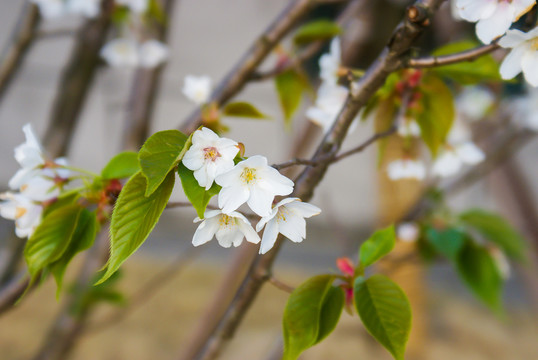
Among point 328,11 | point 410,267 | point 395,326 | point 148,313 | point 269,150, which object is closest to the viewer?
point 395,326

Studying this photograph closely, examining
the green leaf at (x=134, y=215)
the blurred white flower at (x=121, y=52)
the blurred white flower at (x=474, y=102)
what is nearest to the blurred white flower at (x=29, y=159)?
the green leaf at (x=134, y=215)

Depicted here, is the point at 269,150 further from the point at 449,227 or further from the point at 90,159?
the point at 449,227

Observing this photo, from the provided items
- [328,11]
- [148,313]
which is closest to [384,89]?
[148,313]

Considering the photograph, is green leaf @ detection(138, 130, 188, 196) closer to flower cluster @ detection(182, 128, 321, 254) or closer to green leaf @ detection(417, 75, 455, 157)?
flower cluster @ detection(182, 128, 321, 254)

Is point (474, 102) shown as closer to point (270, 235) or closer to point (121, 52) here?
point (121, 52)

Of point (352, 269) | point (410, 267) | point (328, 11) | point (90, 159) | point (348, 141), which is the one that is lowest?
point (90, 159)

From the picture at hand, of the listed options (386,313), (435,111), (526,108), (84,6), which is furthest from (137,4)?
(526,108)

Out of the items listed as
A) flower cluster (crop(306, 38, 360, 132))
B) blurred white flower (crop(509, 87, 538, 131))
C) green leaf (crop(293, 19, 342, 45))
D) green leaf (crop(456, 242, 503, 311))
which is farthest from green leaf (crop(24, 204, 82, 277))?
blurred white flower (crop(509, 87, 538, 131))

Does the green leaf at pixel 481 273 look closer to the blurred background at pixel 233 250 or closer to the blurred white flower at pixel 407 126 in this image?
the blurred background at pixel 233 250
